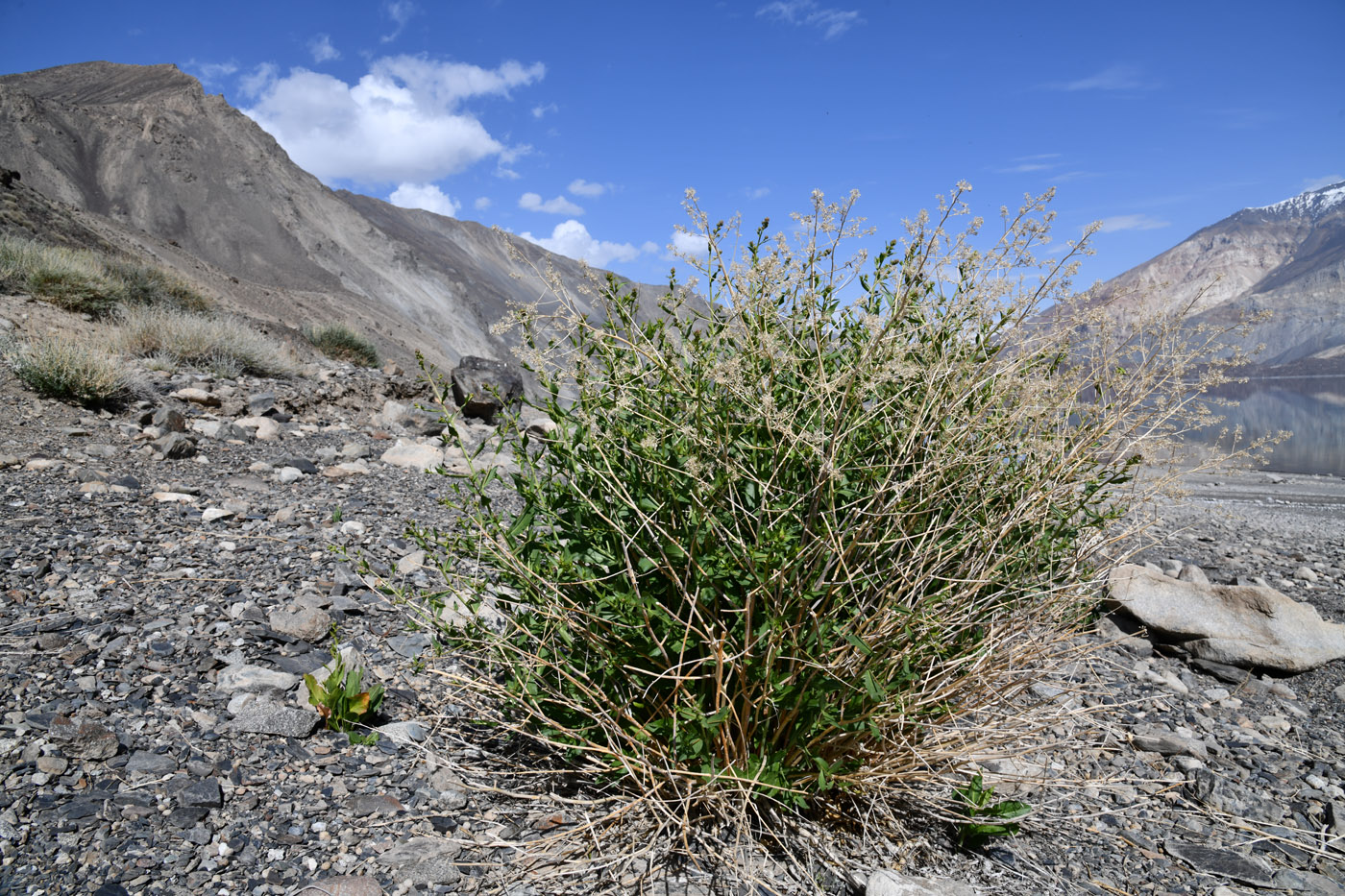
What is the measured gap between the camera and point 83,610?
313cm

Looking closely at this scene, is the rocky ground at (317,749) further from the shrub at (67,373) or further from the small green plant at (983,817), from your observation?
the shrub at (67,373)

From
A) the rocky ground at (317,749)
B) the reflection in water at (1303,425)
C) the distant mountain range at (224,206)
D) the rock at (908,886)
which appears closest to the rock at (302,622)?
the rocky ground at (317,749)

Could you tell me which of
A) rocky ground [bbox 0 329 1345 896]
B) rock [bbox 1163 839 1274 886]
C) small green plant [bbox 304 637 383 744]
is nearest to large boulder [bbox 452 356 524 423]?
rocky ground [bbox 0 329 1345 896]

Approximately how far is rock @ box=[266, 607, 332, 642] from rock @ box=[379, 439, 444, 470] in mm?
2963

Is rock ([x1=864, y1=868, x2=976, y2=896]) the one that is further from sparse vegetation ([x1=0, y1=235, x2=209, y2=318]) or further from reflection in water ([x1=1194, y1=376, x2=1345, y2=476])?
sparse vegetation ([x1=0, y1=235, x2=209, y2=318])

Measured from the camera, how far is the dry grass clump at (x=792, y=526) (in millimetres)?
2021

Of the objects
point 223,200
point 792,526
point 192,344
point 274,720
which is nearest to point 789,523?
point 792,526

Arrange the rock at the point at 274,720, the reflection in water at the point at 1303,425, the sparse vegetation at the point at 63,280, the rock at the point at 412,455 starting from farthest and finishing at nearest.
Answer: the reflection in water at the point at 1303,425 → the sparse vegetation at the point at 63,280 → the rock at the point at 412,455 → the rock at the point at 274,720

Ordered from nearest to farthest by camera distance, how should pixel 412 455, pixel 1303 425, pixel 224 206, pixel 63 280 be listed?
pixel 412 455 → pixel 63 280 → pixel 224 206 → pixel 1303 425

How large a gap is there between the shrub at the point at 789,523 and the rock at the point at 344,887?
22.4 inches

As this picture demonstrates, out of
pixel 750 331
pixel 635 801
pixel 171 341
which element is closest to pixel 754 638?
pixel 635 801

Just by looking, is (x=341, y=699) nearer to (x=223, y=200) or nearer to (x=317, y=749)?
(x=317, y=749)

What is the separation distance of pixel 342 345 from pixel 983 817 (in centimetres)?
1616

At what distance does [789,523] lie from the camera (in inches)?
82.5
